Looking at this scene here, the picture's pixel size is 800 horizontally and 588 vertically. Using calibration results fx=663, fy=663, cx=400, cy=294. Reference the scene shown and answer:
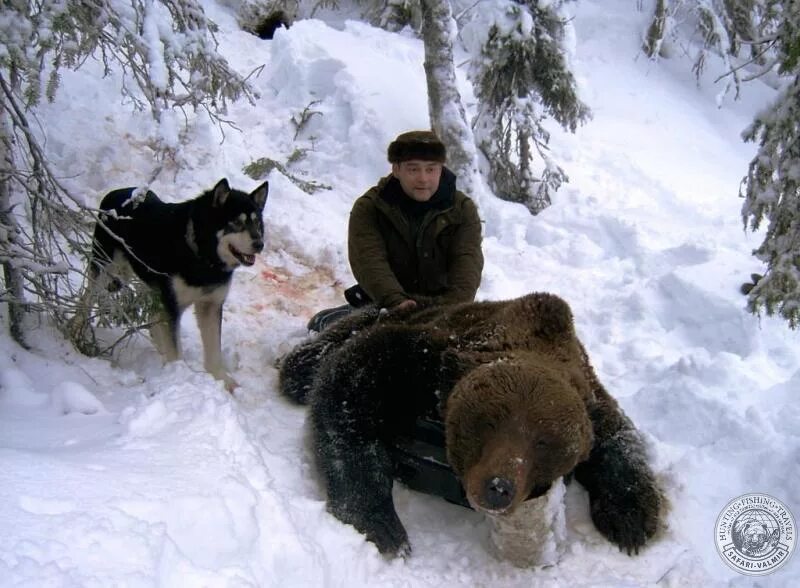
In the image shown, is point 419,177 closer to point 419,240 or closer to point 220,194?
point 419,240

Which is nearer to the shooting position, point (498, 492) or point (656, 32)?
point (498, 492)

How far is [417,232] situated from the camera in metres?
5.42

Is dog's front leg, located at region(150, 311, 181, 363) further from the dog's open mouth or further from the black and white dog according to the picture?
the dog's open mouth

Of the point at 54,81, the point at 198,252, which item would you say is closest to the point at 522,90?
the point at 198,252

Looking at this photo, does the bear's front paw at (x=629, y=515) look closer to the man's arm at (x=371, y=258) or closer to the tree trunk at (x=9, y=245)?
the man's arm at (x=371, y=258)

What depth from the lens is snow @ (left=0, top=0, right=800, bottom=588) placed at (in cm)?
239

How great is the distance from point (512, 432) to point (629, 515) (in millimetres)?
1133

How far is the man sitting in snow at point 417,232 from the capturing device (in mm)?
5109

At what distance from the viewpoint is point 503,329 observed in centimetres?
364

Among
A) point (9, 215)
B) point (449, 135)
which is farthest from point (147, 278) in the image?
point (449, 135)

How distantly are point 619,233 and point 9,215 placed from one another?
7250 millimetres

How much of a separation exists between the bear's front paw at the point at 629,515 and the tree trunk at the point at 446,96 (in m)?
6.23

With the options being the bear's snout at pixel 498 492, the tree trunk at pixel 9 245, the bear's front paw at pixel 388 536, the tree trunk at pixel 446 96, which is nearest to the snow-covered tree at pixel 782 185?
the bear's snout at pixel 498 492

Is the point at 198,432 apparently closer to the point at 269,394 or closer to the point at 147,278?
the point at 269,394
